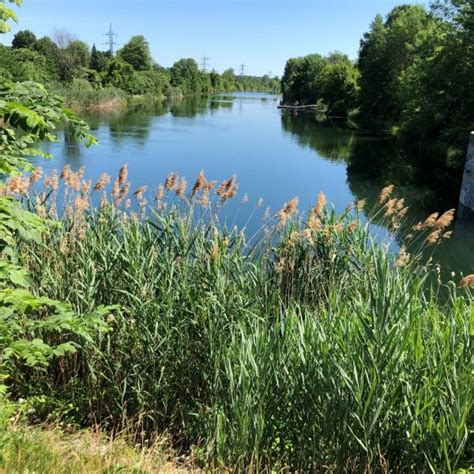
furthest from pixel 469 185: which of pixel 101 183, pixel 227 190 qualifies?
pixel 101 183

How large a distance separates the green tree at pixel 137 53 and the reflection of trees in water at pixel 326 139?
39.7 meters

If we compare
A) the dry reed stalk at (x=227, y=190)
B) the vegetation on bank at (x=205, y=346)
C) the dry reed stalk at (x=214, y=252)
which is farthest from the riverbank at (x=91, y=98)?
the dry reed stalk at (x=214, y=252)

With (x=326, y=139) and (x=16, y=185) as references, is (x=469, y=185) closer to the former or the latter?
(x=16, y=185)

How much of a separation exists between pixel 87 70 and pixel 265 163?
4125cm

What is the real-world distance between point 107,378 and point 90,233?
1.20 meters

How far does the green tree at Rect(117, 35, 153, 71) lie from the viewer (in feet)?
265

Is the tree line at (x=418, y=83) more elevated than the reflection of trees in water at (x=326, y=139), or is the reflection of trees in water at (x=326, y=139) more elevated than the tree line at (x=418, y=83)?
the tree line at (x=418, y=83)

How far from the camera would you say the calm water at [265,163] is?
57.7ft

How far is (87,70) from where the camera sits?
195ft

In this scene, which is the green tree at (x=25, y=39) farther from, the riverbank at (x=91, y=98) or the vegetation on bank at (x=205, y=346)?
the vegetation on bank at (x=205, y=346)

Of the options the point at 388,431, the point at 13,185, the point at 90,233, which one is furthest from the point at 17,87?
the point at 388,431

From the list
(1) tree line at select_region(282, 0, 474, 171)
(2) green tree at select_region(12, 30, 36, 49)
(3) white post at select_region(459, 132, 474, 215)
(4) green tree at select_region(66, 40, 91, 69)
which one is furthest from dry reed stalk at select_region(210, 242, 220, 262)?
(2) green tree at select_region(12, 30, 36, 49)

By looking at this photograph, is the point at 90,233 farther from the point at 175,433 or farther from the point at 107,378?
the point at 175,433

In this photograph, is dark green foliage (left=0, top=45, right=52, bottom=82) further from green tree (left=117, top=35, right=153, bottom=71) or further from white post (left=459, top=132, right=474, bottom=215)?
green tree (left=117, top=35, right=153, bottom=71)
